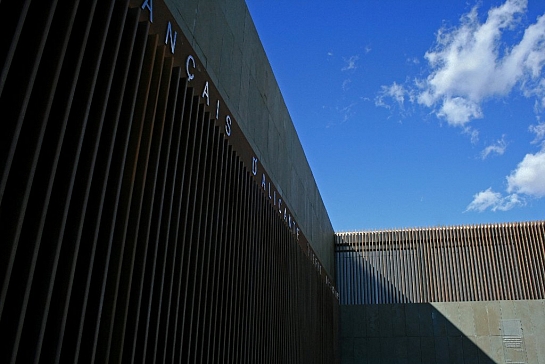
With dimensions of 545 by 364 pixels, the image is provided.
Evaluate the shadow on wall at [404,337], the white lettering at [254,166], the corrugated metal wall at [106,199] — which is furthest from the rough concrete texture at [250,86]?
the shadow on wall at [404,337]

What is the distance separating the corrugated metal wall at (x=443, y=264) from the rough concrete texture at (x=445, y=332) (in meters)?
0.25

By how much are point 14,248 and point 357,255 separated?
38.7ft

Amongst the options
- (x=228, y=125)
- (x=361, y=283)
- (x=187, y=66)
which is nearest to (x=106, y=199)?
(x=187, y=66)

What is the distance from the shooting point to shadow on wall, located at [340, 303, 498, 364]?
38.3 ft

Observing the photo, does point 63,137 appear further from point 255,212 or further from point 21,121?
point 255,212

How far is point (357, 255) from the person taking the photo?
13.2m

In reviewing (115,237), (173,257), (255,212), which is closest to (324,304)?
(255,212)

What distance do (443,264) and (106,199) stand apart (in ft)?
36.5

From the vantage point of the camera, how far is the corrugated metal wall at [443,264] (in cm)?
1184

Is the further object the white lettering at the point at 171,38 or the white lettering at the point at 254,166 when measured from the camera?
the white lettering at the point at 254,166

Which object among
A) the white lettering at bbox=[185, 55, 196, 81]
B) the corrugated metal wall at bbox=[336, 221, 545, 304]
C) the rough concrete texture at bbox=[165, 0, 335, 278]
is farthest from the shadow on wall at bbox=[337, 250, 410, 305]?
the white lettering at bbox=[185, 55, 196, 81]

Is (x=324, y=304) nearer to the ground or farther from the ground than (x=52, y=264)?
farther from the ground

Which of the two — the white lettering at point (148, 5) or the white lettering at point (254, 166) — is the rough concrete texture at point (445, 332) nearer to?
the white lettering at point (254, 166)

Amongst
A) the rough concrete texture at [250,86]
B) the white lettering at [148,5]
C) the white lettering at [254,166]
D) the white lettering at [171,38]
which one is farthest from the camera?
the white lettering at [254,166]
